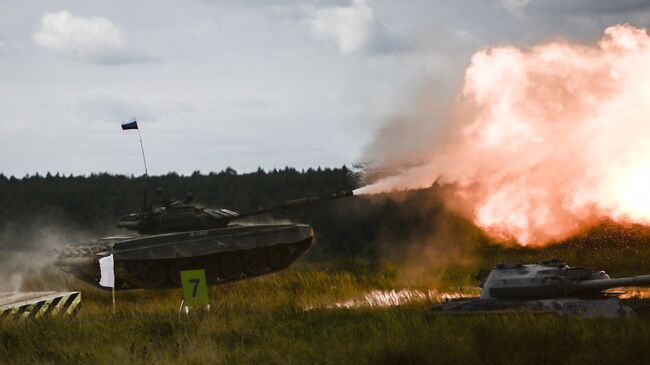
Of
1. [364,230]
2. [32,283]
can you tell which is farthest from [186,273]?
[364,230]

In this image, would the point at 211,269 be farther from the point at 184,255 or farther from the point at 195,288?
the point at 195,288

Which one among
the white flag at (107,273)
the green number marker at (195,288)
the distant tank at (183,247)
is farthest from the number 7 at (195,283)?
the distant tank at (183,247)

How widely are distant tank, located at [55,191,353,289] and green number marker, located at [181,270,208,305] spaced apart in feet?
15.4

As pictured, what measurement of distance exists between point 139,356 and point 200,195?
68.6 metres

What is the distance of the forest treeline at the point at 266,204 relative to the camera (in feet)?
139

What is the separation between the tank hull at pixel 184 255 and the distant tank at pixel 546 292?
A: 955cm

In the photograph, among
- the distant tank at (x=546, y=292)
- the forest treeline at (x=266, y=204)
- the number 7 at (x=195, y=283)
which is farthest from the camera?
the forest treeline at (x=266, y=204)

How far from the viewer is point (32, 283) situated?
29109 millimetres

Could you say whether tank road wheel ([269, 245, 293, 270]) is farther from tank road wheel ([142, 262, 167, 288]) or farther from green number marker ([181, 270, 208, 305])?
green number marker ([181, 270, 208, 305])

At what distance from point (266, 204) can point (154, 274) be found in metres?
52.1

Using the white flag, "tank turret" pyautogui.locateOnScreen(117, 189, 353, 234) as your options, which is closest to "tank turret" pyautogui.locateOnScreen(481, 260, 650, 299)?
the white flag

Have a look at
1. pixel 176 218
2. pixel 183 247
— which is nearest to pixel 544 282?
pixel 183 247

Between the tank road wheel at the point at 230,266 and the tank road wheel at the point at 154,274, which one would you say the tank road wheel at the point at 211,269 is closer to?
the tank road wheel at the point at 230,266

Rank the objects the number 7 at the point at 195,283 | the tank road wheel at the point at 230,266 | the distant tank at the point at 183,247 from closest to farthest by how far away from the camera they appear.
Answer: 1. the number 7 at the point at 195,283
2. the distant tank at the point at 183,247
3. the tank road wheel at the point at 230,266
